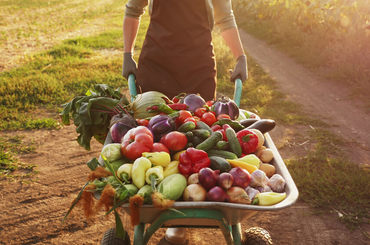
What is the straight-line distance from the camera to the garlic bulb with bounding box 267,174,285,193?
1.76m

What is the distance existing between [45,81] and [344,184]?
225 inches

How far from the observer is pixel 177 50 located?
303 cm

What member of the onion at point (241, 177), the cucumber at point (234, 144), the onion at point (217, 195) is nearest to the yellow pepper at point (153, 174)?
the onion at point (217, 195)

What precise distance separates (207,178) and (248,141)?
455 mm

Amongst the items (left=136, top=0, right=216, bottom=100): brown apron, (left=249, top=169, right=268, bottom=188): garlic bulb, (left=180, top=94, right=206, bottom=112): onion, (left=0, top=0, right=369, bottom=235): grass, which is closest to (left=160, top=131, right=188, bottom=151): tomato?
(left=249, top=169, right=268, bottom=188): garlic bulb

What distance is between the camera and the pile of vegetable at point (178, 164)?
1.62 meters

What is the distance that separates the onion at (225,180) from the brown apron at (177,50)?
154 cm

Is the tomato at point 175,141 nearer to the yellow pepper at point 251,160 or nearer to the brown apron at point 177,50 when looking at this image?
the yellow pepper at point 251,160

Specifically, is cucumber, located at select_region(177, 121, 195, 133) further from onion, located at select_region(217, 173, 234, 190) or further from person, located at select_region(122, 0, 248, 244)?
person, located at select_region(122, 0, 248, 244)

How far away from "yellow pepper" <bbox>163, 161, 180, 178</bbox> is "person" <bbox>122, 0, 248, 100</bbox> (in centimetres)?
133

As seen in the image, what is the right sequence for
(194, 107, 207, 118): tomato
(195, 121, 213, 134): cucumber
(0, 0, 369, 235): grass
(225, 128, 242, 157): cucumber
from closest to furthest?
(225, 128, 242, 157): cucumber, (195, 121, 213, 134): cucumber, (194, 107, 207, 118): tomato, (0, 0, 369, 235): grass

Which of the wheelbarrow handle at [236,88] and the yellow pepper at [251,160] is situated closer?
the yellow pepper at [251,160]

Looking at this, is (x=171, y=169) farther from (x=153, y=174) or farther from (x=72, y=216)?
(x=72, y=216)

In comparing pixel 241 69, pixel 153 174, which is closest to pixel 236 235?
pixel 153 174
